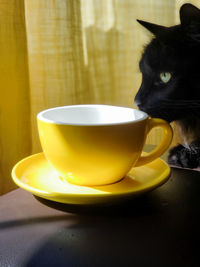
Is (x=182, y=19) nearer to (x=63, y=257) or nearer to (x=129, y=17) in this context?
(x=129, y=17)

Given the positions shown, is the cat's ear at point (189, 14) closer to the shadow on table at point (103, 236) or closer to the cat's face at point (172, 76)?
the cat's face at point (172, 76)

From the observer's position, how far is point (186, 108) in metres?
0.70

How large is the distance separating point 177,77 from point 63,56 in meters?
0.33

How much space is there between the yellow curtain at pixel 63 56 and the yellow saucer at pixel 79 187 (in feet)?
0.81

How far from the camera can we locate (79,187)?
519 mm

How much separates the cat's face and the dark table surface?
0.68ft

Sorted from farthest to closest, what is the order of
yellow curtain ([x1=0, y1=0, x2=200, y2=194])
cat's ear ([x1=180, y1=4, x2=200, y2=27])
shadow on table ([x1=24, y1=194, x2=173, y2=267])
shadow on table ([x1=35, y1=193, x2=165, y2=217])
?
yellow curtain ([x1=0, y1=0, x2=200, y2=194]), cat's ear ([x1=180, y1=4, x2=200, y2=27]), shadow on table ([x1=35, y1=193, x2=165, y2=217]), shadow on table ([x1=24, y1=194, x2=173, y2=267])

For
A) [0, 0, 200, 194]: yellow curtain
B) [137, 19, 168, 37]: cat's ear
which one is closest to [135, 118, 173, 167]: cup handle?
[137, 19, 168, 37]: cat's ear

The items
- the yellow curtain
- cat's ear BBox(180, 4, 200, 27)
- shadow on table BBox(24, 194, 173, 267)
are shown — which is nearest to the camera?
shadow on table BBox(24, 194, 173, 267)

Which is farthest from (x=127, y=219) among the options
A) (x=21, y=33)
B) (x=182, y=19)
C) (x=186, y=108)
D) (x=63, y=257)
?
(x=21, y=33)

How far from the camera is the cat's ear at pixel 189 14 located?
26.1 inches

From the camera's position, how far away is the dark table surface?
0.39 m

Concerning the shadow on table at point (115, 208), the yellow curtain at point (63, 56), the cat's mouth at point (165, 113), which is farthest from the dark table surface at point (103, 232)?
the yellow curtain at point (63, 56)

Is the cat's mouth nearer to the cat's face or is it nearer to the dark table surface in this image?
the cat's face
